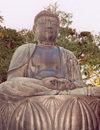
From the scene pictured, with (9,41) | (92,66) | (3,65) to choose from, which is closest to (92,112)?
(3,65)

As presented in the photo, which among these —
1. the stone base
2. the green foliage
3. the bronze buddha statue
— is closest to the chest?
the bronze buddha statue

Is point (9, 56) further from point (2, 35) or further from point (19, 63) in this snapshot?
point (19, 63)

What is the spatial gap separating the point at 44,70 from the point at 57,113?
1.02 meters

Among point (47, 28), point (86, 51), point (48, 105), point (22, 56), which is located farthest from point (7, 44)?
point (48, 105)

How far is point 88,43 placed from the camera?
13.1m

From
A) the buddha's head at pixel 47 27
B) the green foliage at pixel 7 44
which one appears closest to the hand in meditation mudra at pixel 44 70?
the buddha's head at pixel 47 27

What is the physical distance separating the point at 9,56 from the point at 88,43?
3.44 m

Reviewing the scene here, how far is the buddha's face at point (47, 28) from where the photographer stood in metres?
5.40

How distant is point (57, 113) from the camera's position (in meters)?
4.07

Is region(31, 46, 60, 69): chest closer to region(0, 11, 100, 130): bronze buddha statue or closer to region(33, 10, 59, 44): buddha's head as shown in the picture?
region(33, 10, 59, 44): buddha's head

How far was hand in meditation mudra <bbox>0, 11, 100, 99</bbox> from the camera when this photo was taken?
4148 mm

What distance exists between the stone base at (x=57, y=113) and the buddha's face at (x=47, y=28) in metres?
1.61

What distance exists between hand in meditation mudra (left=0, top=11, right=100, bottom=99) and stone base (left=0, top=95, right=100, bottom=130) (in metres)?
0.10

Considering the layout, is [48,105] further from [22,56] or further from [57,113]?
[22,56]
